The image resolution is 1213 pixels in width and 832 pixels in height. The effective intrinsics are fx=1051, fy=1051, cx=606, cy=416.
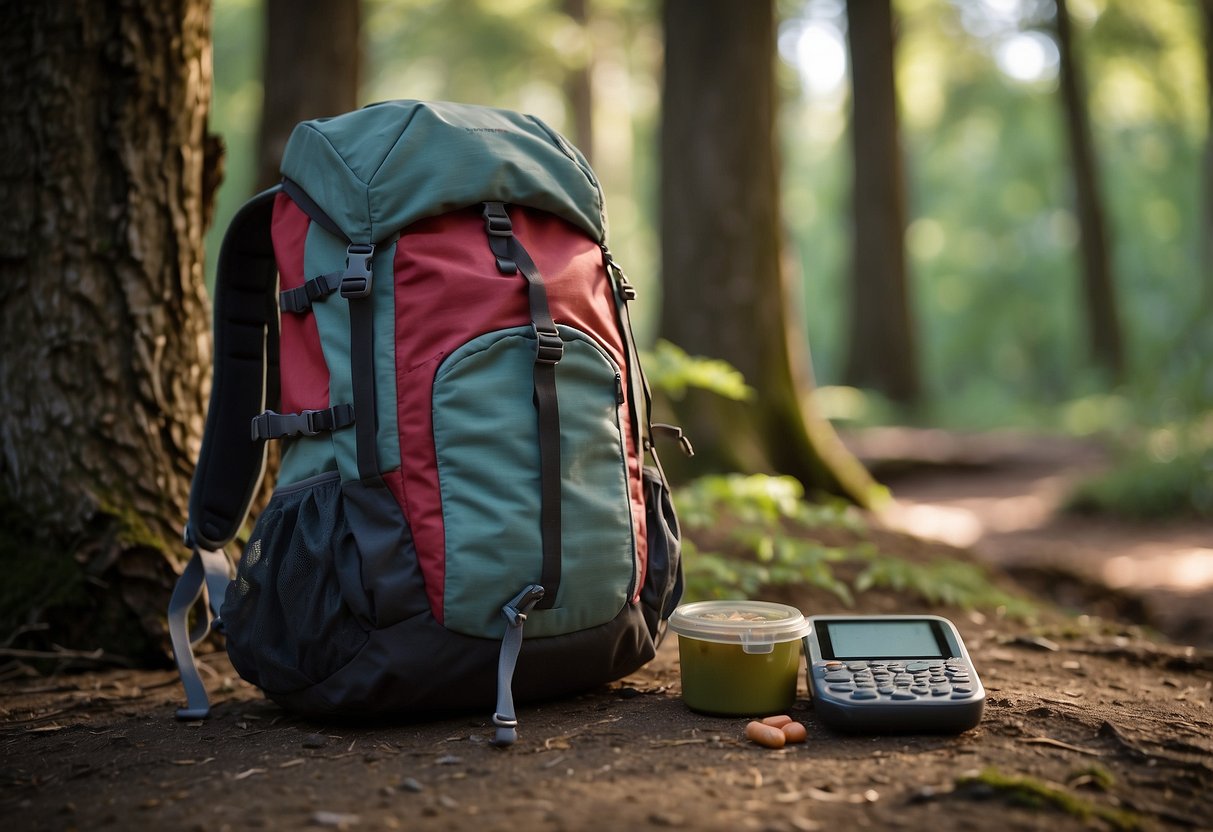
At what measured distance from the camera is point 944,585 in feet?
13.6

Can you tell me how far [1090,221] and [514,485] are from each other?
52.3 feet

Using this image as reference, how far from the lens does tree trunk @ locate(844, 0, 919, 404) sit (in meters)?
14.2

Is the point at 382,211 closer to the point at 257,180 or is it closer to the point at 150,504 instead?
the point at 150,504

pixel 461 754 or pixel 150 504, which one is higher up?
pixel 150 504

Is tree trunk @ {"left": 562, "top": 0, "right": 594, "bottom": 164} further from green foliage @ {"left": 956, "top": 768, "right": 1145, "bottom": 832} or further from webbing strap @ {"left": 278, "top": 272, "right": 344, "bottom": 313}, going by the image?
green foliage @ {"left": 956, "top": 768, "right": 1145, "bottom": 832}

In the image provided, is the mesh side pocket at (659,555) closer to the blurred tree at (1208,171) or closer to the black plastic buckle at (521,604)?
the black plastic buckle at (521,604)

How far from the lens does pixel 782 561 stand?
409 centimetres

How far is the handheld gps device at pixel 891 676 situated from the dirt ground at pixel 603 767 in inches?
2.1

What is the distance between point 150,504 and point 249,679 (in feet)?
3.07

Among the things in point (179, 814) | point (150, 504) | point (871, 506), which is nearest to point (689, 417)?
point (871, 506)

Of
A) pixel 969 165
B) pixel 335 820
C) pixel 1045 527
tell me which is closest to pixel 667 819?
pixel 335 820

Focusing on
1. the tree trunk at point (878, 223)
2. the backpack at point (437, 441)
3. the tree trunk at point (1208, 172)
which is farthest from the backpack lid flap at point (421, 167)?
the tree trunk at point (878, 223)

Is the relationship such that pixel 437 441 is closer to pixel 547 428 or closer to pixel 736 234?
pixel 547 428

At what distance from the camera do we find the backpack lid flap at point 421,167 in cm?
241
